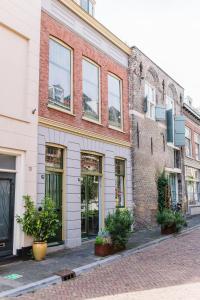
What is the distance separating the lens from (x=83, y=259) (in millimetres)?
9430

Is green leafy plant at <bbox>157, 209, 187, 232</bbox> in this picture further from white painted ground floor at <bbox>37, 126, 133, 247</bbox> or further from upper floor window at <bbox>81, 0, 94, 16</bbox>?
upper floor window at <bbox>81, 0, 94, 16</bbox>

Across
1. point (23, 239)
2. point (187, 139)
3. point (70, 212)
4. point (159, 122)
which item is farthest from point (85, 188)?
point (187, 139)

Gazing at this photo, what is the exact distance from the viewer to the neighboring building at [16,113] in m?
9.29

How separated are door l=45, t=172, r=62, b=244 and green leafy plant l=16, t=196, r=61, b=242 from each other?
4.29 feet

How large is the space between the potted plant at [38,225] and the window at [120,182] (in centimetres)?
555

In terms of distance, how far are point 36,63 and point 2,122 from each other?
2485 mm

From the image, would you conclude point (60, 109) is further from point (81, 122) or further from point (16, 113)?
point (16, 113)

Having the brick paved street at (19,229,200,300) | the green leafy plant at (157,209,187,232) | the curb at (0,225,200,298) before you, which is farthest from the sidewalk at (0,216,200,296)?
the green leafy plant at (157,209,187,232)

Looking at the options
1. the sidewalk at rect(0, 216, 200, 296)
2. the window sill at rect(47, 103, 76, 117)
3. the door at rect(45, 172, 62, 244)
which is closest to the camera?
the sidewalk at rect(0, 216, 200, 296)

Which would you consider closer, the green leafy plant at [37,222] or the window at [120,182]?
the green leafy plant at [37,222]

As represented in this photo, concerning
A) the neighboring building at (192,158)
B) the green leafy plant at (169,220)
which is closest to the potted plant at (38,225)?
the green leafy plant at (169,220)

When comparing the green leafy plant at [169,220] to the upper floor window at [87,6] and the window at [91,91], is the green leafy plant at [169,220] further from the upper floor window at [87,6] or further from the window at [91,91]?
the upper floor window at [87,6]

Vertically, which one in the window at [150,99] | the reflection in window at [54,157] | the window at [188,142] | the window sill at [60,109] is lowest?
the reflection in window at [54,157]

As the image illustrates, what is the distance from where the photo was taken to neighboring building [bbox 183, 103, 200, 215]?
75.0ft
